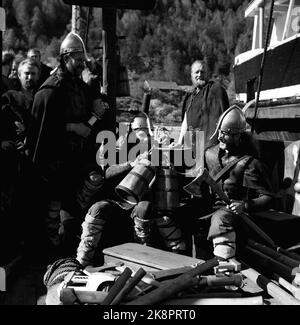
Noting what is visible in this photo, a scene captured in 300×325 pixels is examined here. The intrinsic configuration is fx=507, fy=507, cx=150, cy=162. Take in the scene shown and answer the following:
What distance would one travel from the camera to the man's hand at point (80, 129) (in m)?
4.36

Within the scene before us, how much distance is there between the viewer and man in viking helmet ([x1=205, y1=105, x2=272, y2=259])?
356 cm

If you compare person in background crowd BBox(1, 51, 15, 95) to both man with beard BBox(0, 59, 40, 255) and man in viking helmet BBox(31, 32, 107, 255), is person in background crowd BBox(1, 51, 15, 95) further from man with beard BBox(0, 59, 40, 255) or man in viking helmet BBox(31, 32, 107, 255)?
man in viking helmet BBox(31, 32, 107, 255)

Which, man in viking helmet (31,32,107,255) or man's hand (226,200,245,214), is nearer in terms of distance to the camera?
man's hand (226,200,245,214)

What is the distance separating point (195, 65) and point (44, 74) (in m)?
1.52

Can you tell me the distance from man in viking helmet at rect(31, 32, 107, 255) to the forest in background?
3890 cm

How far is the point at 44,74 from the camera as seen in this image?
16.8ft

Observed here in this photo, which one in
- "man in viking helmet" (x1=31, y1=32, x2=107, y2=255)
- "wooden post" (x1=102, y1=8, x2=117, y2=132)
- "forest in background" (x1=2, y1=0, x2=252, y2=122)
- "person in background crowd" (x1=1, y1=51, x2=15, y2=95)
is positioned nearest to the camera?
"man in viking helmet" (x1=31, y1=32, x2=107, y2=255)

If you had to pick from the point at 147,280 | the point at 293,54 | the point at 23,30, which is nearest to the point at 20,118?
the point at 147,280

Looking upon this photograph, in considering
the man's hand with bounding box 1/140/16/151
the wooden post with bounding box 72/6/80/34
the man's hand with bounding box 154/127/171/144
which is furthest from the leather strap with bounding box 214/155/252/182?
the wooden post with bounding box 72/6/80/34

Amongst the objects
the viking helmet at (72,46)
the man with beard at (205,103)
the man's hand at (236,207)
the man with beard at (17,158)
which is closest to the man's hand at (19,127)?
the man with beard at (17,158)

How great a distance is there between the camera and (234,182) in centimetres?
387

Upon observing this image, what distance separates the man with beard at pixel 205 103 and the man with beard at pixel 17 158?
59.2 inches

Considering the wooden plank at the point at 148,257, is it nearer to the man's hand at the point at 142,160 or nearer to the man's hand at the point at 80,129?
the man's hand at the point at 142,160
